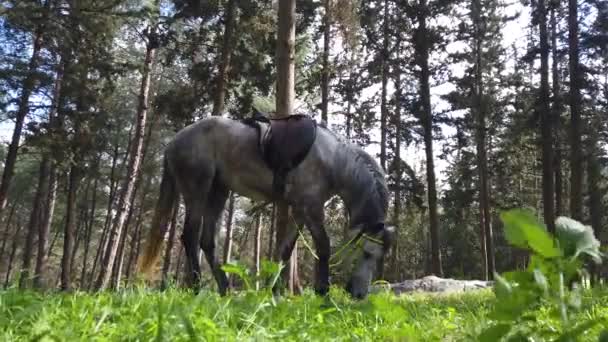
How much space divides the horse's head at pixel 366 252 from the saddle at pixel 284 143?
1.15m

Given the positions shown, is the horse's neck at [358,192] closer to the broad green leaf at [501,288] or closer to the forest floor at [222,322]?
the forest floor at [222,322]

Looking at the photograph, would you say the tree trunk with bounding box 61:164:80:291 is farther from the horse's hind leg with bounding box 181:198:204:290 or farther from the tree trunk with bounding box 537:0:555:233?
the tree trunk with bounding box 537:0:555:233

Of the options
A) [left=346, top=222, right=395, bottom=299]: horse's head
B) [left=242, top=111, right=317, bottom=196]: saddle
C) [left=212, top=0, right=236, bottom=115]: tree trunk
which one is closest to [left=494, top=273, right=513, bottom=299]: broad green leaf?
[left=346, top=222, right=395, bottom=299]: horse's head

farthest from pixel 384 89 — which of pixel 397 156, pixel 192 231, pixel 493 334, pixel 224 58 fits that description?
pixel 493 334

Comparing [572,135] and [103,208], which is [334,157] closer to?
[572,135]

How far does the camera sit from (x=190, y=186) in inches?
253

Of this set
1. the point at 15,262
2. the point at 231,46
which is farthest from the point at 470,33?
the point at 15,262

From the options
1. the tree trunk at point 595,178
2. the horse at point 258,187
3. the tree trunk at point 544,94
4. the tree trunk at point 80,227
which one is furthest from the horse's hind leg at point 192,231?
the tree trunk at point 80,227

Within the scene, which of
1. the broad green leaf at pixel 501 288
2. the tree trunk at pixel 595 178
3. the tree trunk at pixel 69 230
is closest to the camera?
the broad green leaf at pixel 501 288

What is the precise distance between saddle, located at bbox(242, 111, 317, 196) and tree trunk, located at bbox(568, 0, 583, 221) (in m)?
13.5

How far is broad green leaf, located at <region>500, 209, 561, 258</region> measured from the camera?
3.56 feet

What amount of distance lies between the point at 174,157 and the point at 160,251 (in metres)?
1.20

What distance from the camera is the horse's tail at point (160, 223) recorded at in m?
6.16

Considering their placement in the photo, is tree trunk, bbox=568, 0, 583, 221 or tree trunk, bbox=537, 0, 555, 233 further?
tree trunk, bbox=537, 0, 555, 233
